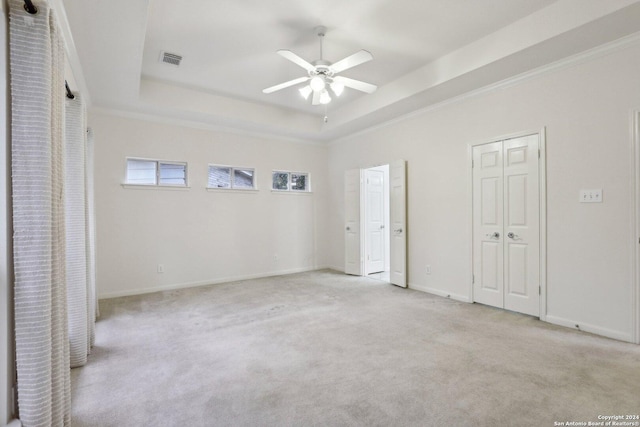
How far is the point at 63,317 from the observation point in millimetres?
1758

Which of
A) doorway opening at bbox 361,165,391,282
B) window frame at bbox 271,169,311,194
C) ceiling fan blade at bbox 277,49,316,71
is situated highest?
ceiling fan blade at bbox 277,49,316,71

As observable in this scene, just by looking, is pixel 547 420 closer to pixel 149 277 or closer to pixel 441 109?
pixel 441 109

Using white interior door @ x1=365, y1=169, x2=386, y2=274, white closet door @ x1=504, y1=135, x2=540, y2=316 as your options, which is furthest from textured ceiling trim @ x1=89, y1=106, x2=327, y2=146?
white closet door @ x1=504, y1=135, x2=540, y2=316

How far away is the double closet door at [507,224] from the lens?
3.58m

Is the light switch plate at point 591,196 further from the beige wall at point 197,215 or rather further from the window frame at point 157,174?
the window frame at point 157,174

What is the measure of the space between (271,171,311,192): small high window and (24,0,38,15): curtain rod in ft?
15.3

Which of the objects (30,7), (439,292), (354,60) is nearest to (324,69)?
(354,60)

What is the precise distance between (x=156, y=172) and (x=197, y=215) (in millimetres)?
912

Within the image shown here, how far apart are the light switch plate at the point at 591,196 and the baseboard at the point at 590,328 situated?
1.22 m

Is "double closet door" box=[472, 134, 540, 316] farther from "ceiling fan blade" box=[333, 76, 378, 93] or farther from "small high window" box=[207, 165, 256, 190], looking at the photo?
"small high window" box=[207, 165, 256, 190]

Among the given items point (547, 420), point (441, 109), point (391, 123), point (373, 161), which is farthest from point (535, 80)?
point (547, 420)

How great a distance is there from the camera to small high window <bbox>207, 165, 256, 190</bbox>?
5.54m

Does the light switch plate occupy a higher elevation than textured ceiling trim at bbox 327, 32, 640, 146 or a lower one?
lower

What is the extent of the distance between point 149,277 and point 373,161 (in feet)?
13.6
